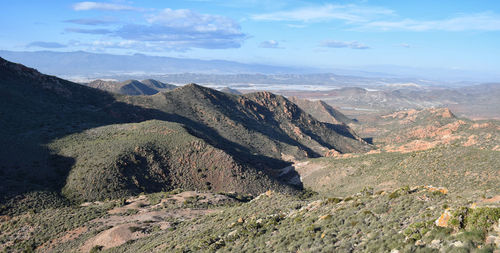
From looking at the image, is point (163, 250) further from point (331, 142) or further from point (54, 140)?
point (331, 142)

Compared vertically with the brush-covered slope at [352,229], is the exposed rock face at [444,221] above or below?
above

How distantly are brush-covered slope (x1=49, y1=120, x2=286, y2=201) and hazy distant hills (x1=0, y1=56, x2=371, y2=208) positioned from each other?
151 mm

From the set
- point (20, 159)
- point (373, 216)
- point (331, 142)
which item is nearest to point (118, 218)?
point (20, 159)

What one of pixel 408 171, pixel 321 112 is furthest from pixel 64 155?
pixel 321 112

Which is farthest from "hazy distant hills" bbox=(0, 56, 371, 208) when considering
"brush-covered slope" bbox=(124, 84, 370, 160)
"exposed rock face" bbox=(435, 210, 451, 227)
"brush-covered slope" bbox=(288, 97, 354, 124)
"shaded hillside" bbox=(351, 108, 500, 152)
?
"brush-covered slope" bbox=(288, 97, 354, 124)

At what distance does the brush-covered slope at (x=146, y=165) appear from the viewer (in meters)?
43.6

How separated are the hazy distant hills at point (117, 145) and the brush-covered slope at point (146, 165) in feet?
0.49

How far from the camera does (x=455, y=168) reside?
39719mm

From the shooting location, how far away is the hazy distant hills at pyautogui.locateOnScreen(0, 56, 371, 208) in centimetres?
4372

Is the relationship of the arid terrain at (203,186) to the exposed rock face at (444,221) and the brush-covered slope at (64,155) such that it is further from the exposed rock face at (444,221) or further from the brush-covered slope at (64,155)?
the brush-covered slope at (64,155)

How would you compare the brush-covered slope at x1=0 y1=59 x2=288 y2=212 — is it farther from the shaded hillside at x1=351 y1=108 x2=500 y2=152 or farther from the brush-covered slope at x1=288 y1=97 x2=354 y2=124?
the brush-covered slope at x1=288 y1=97 x2=354 y2=124

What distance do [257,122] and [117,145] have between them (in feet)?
193

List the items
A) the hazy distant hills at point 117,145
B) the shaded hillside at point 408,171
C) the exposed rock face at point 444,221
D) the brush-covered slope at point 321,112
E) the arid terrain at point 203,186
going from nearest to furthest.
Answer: the exposed rock face at point 444,221 → the arid terrain at point 203,186 → the shaded hillside at point 408,171 → the hazy distant hills at point 117,145 → the brush-covered slope at point 321,112

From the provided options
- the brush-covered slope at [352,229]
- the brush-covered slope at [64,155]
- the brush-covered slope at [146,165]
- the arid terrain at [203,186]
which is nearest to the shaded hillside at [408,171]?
the arid terrain at [203,186]
